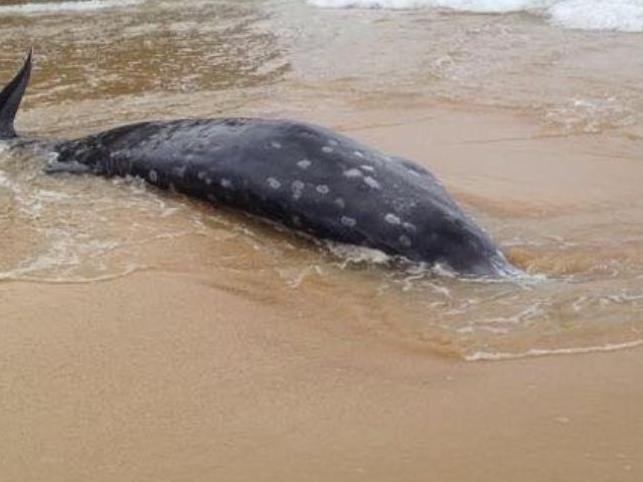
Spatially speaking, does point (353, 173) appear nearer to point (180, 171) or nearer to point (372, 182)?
point (372, 182)

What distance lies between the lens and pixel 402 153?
6.72m

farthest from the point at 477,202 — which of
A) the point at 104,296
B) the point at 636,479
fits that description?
the point at 636,479

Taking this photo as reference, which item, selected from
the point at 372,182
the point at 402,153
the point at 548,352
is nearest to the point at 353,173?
the point at 372,182

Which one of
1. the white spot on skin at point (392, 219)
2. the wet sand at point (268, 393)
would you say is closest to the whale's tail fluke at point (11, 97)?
the wet sand at point (268, 393)

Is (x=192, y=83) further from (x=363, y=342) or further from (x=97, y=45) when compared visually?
(x=363, y=342)

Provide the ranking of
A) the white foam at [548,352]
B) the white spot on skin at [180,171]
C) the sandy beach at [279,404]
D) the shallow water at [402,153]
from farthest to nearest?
1. the white spot on skin at [180,171]
2. the shallow water at [402,153]
3. the white foam at [548,352]
4. the sandy beach at [279,404]

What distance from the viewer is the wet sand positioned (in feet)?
9.50

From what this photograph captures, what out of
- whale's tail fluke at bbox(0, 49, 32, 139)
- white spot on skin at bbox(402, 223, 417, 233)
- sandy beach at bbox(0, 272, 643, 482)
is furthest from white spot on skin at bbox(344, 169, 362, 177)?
whale's tail fluke at bbox(0, 49, 32, 139)

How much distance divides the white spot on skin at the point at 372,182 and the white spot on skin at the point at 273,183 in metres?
0.50

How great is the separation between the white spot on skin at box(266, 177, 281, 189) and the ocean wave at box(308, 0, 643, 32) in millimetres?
7738

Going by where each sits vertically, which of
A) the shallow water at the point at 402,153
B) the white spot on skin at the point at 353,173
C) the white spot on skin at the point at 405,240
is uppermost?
the white spot on skin at the point at 353,173

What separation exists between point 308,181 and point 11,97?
115 inches

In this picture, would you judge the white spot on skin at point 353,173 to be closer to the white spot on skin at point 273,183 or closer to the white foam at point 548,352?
the white spot on skin at point 273,183

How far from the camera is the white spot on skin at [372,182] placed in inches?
188
